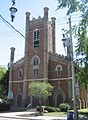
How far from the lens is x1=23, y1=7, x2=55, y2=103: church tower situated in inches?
2053

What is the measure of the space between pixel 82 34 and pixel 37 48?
26.8 m

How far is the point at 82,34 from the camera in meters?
26.8

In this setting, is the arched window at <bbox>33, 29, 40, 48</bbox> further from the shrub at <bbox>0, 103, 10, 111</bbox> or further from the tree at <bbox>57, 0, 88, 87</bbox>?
the tree at <bbox>57, 0, 88, 87</bbox>

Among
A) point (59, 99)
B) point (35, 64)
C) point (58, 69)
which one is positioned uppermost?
point (35, 64)

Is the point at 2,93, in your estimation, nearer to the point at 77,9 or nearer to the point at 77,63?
the point at 77,63

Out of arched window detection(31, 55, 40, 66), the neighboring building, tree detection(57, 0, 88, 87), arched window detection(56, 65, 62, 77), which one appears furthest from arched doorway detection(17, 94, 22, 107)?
tree detection(57, 0, 88, 87)

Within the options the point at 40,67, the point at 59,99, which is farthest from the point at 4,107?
the point at 40,67

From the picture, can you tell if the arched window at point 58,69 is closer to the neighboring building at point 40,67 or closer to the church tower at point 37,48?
the neighboring building at point 40,67

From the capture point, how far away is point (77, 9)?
2458cm

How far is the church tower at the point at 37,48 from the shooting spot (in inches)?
2053

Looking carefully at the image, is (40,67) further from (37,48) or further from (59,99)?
(59,99)

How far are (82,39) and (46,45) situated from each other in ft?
83.4

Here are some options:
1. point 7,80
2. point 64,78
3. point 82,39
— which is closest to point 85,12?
point 82,39

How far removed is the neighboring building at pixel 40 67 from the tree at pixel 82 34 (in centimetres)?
→ 1892
